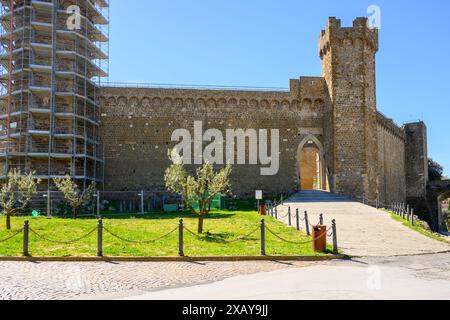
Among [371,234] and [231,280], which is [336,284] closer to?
[231,280]

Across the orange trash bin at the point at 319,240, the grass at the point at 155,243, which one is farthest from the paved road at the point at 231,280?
the orange trash bin at the point at 319,240

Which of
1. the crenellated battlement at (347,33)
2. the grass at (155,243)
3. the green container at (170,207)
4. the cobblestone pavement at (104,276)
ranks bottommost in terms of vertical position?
the cobblestone pavement at (104,276)

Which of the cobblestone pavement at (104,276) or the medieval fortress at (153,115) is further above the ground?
the medieval fortress at (153,115)

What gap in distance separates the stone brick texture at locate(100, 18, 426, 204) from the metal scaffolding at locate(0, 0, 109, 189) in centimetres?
165

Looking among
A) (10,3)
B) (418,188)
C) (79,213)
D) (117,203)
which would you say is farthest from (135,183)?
(418,188)

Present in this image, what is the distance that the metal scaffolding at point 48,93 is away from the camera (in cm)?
2445

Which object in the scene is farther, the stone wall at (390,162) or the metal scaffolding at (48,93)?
the stone wall at (390,162)

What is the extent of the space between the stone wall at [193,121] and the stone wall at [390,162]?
5.14 metres

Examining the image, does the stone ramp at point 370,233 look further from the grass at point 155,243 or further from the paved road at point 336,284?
the paved road at point 336,284

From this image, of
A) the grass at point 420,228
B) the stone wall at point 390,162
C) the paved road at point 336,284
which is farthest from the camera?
the stone wall at point 390,162

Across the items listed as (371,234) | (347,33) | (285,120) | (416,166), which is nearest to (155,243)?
(371,234)

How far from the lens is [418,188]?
1540 inches

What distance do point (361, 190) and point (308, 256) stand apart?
1639cm
